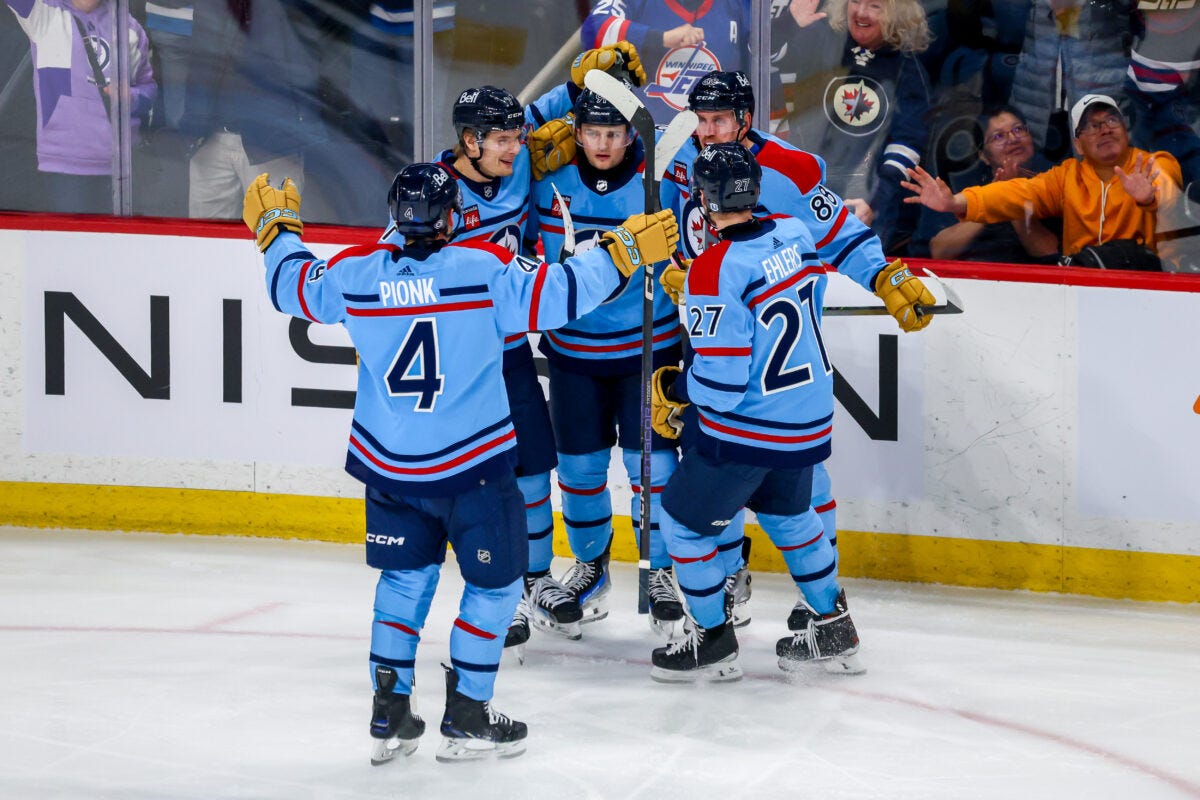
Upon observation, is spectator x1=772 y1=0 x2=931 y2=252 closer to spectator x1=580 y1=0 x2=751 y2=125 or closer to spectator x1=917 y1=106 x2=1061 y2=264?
spectator x1=917 y1=106 x2=1061 y2=264

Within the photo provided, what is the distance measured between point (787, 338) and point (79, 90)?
304 centimetres

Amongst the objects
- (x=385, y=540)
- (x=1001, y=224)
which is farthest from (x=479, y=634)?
(x=1001, y=224)

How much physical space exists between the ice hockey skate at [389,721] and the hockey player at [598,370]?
100cm

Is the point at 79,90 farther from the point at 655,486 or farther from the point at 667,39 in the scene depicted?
the point at 655,486

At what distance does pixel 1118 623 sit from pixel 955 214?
1.27 m

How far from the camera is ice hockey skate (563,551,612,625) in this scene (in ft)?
13.8

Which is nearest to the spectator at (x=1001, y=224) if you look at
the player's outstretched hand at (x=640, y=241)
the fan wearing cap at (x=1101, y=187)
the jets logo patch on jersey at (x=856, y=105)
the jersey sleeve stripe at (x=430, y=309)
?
the fan wearing cap at (x=1101, y=187)

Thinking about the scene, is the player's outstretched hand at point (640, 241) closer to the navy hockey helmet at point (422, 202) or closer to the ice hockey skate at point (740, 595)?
the navy hockey helmet at point (422, 202)

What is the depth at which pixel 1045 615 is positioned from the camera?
14.3 feet

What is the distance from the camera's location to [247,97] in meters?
5.41

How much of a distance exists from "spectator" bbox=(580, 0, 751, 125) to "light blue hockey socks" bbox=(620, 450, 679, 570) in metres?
1.40

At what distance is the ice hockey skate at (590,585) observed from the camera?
419cm

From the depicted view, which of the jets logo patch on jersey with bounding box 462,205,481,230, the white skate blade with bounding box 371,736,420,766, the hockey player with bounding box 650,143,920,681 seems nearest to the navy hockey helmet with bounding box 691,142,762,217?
the hockey player with bounding box 650,143,920,681

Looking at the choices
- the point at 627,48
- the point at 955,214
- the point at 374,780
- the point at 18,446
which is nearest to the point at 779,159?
the point at 627,48
